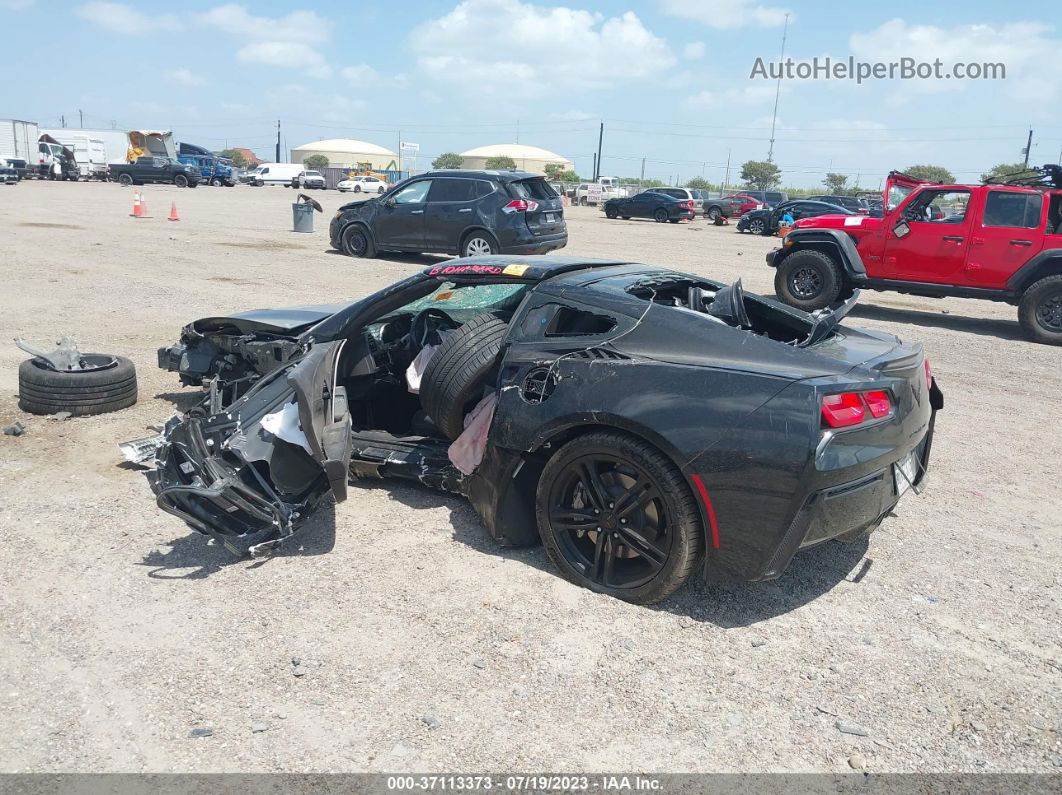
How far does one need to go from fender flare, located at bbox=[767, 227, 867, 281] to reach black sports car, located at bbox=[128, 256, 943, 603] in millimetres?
8182

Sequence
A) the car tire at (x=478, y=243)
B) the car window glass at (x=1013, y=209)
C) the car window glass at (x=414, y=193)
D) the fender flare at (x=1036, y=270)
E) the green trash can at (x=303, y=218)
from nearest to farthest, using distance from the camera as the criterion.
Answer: the fender flare at (x=1036, y=270), the car window glass at (x=1013, y=209), the car tire at (x=478, y=243), the car window glass at (x=414, y=193), the green trash can at (x=303, y=218)

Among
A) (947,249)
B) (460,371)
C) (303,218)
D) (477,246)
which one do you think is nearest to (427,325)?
(460,371)

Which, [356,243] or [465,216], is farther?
[356,243]

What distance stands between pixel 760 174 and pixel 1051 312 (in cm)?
7107

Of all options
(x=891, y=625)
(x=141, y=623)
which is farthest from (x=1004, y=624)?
(x=141, y=623)

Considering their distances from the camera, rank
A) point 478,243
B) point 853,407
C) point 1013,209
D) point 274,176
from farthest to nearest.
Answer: point 274,176 → point 478,243 → point 1013,209 → point 853,407

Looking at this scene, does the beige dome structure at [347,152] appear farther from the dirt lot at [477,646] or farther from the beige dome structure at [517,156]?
the dirt lot at [477,646]

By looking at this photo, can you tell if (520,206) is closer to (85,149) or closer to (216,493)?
(216,493)

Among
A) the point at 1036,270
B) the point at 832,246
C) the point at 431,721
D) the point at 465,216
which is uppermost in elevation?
the point at 465,216

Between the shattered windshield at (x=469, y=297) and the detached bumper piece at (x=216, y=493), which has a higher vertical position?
the shattered windshield at (x=469, y=297)

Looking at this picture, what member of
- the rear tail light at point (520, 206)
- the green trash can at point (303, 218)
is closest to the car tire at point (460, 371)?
the rear tail light at point (520, 206)

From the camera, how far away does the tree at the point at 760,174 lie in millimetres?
74875

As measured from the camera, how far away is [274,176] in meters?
56.4

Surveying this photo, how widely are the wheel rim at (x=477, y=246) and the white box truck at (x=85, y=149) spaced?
138ft
